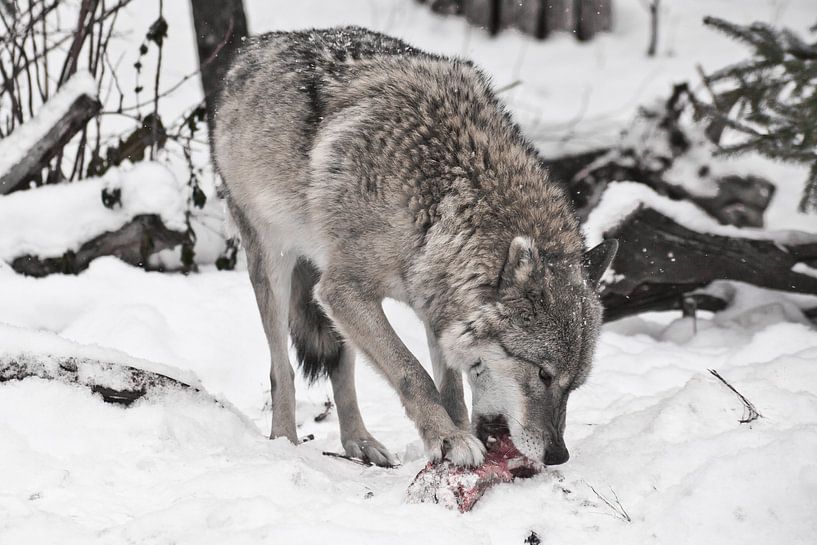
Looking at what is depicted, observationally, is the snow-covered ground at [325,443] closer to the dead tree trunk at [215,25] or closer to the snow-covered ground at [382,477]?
the snow-covered ground at [382,477]

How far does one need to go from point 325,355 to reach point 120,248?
2.15 metres

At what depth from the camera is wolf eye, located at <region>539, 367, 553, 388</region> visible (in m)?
3.22

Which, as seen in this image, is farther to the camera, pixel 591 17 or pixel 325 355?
pixel 591 17

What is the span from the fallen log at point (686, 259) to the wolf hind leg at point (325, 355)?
75.9 inches

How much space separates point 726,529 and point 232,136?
10.0 ft

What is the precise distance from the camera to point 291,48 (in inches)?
172

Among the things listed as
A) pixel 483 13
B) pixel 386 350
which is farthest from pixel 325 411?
pixel 483 13

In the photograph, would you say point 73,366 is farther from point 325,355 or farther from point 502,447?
Result: point 502,447

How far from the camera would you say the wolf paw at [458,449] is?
312cm

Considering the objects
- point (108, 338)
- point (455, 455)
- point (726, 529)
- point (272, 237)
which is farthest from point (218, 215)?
point (726, 529)

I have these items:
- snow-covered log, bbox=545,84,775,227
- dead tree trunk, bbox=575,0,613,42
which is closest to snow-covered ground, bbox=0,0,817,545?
snow-covered log, bbox=545,84,775,227

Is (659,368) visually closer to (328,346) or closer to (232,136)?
(328,346)

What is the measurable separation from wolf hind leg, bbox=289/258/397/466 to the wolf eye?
1.11 metres

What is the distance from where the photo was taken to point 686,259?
5508 millimetres
